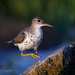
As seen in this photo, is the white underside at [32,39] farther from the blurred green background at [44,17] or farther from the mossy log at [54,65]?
the blurred green background at [44,17]

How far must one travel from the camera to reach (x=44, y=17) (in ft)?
46.4

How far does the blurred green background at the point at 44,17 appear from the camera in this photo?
44.5 feet

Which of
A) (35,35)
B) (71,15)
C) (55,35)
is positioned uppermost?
(35,35)

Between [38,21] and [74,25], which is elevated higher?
[38,21]

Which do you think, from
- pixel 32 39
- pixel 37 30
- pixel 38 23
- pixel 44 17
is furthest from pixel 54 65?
pixel 44 17

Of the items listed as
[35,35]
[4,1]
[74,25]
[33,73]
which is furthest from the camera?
[74,25]

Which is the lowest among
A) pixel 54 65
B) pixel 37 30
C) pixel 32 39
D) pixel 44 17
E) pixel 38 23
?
pixel 44 17

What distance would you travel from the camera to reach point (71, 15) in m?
14.1

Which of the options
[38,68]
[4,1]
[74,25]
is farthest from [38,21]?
[74,25]

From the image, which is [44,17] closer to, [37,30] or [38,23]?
[38,23]

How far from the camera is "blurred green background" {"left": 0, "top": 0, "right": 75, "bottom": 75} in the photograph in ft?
44.5

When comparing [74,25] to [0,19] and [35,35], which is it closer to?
[0,19]

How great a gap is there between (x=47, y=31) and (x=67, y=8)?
1496 mm

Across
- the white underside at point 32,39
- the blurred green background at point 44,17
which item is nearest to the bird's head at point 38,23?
the white underside at point 32,39
